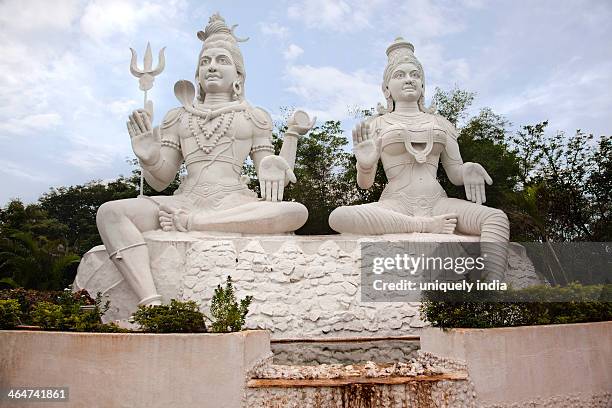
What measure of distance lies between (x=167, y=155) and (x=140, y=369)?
420 cm

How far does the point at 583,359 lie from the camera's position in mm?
4887

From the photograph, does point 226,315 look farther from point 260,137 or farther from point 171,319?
point 260,137

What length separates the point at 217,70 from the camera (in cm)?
779

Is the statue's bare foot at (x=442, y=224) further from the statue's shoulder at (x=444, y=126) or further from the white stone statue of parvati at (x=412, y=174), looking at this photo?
the statue's shoulder at (x=444, y=126)

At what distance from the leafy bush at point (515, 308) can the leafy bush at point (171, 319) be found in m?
1.93

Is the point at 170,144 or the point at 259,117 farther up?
the point at 259,117

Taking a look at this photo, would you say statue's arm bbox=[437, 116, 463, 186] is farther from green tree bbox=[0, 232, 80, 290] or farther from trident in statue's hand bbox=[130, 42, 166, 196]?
green tree bbox=[0, 232, 80, 290]

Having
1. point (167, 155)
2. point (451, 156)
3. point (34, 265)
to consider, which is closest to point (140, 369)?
point (167, 155)

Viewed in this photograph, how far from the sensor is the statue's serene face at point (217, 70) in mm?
7791

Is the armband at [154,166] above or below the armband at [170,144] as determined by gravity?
below

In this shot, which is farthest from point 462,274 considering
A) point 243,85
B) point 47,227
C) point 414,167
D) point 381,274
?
point 47,227

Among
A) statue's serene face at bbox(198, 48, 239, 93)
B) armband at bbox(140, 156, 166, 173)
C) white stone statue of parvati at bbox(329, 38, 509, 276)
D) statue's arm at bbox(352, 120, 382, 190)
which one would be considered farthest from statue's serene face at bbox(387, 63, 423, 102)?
armband at bbox(140, 156, 166, 173)

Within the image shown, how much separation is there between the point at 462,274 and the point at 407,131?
6.62ft

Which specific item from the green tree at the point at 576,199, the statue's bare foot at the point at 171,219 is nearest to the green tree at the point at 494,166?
the green tree at the point at 576,199
